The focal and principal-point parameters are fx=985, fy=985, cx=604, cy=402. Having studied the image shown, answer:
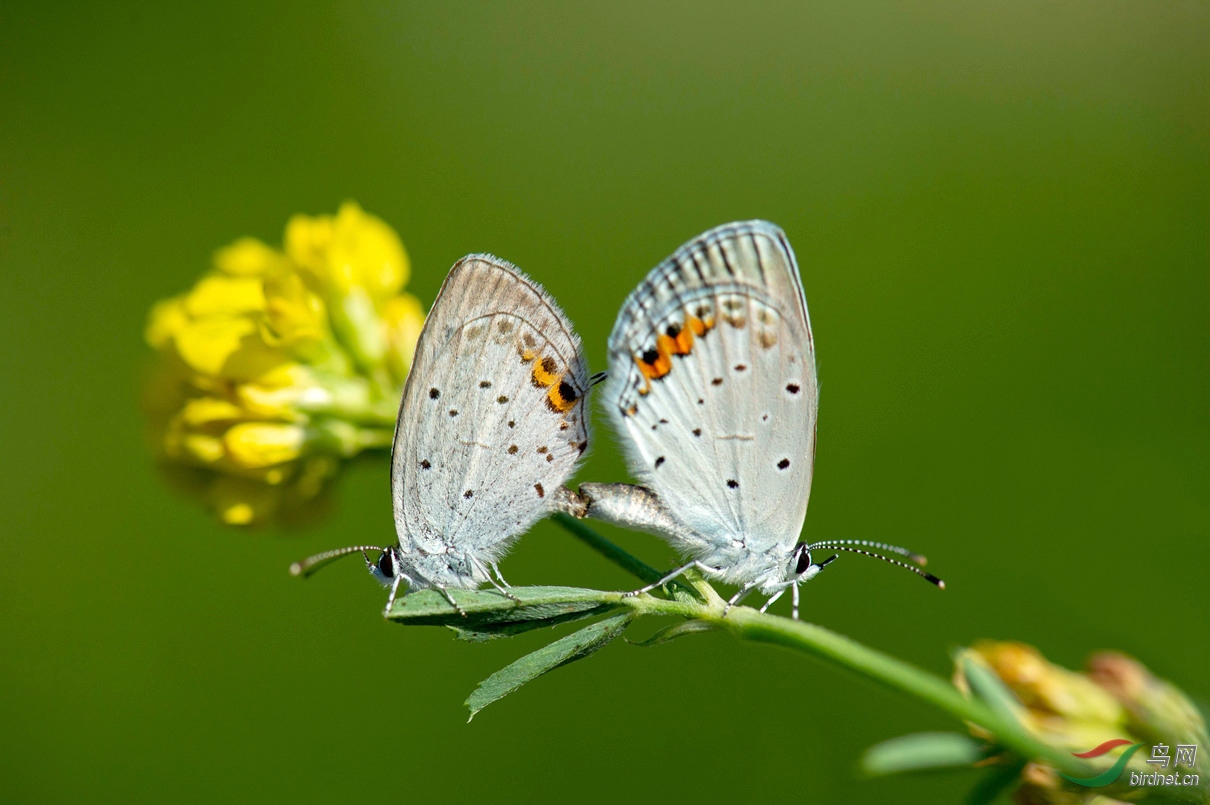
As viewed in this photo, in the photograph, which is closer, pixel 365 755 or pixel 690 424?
pixel 690 424

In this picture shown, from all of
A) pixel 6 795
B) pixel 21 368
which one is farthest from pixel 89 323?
pixel 6 795

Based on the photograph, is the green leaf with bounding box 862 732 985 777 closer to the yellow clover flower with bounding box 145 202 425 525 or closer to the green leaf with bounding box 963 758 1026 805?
the green leaf with bounding box 963 758 1026 805

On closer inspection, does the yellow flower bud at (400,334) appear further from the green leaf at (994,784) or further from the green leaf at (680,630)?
the green leaf at (994,784)

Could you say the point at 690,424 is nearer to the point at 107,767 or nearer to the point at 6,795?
the point at 107,767

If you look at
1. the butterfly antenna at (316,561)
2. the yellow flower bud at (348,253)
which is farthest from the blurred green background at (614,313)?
the yellow flower bud at (348,253)

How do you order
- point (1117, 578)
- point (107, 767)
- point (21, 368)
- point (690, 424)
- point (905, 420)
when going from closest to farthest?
1. point (690, 424)
2. point (1117, 578)
3. point (107, 767)
4. point (905, 420)
5. point (21, 368)

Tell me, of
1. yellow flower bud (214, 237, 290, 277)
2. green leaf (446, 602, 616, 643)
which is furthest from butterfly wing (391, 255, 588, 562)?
yellow flower bud (214, 237, 290, 277)
